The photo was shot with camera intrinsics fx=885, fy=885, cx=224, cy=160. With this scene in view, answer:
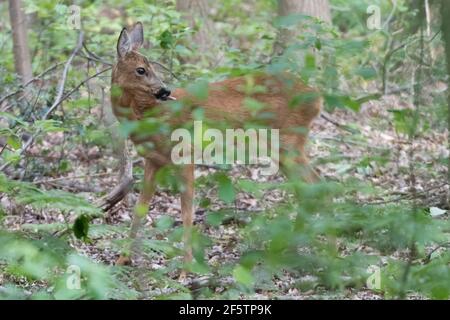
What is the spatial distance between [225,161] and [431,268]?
1060mm

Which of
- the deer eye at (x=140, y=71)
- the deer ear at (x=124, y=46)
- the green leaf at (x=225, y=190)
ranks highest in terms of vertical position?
the deer ear at (x=124, y=46)

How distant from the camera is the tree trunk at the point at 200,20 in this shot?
11742mm

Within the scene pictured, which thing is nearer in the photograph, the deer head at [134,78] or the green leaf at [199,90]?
the green leaf at [199,90]

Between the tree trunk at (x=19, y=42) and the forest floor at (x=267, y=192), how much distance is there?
0.91 metres

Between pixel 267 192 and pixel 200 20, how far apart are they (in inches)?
160

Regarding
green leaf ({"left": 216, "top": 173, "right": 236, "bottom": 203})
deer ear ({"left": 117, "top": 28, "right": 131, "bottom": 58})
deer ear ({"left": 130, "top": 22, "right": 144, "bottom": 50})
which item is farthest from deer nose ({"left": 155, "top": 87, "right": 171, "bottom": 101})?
green leaf ({"left": 216, "top": 173, "right": 236, "bottom": 203})

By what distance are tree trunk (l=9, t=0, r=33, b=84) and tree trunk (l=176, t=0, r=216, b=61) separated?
2.31 m

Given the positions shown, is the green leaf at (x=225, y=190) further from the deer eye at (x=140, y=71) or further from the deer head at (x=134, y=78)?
the deer eye at (x=140, y=71)

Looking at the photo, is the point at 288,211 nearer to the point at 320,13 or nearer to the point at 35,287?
the point at 35,287

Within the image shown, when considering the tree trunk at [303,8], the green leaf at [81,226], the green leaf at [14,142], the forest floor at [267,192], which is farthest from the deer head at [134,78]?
the tree trunk at [303,8]

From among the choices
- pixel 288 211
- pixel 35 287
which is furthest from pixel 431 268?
pixel 35 287

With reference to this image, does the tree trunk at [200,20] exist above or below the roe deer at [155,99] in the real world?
above

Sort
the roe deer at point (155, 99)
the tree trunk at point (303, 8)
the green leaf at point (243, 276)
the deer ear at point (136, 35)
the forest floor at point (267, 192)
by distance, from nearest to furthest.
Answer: the green leaf at point (243, 276), the forest floor at point (267, 192), the roe deer at point (155, 99), the deer ear at point (136, 35), the tree trunk at point (303, 8)

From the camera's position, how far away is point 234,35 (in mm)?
13555
